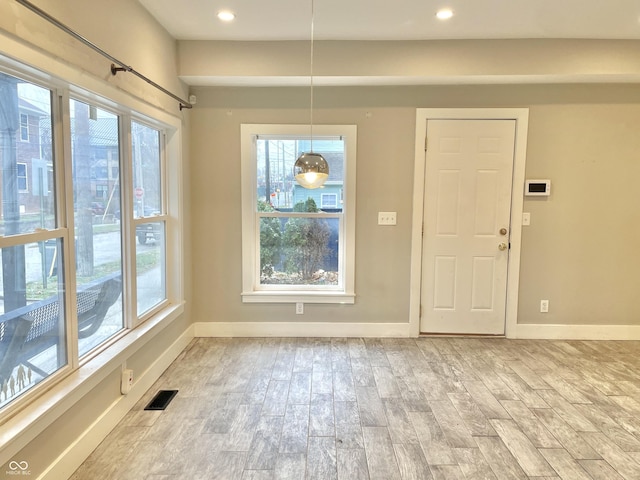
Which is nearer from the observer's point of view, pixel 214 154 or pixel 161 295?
pixel 161 295

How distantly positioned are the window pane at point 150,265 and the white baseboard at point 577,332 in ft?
11.0

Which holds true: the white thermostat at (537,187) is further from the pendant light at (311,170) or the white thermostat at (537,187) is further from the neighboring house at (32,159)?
the neighboring house at (32,159)

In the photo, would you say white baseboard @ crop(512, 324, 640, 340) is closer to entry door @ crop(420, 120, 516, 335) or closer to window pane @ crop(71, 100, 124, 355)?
entry door @ crop(420, 120, 516, 335)

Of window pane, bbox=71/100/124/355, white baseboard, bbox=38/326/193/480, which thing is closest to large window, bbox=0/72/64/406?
window pane, bbox=71/100/124/355

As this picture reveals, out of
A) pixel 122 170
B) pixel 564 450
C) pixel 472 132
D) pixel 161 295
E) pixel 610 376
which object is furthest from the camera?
pixel 472 132

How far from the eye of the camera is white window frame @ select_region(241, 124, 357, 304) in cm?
360

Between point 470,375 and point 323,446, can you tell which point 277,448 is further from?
point 470,375

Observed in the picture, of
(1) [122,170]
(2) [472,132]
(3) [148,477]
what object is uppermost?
(2) [472,132]

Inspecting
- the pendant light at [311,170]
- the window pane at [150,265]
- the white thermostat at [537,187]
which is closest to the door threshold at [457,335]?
the white thermostat at [537,187]

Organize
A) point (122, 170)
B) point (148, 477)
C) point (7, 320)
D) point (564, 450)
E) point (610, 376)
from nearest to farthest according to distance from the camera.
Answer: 1. point (7, 320)
2. point (148, 477)
3. point (564, 450)
4. point (122, 170)
5. point (610, 376)

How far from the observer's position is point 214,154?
12.0ft

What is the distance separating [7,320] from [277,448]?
1.44 meters

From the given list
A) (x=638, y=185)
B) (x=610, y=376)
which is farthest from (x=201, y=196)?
(x=638, y=185)

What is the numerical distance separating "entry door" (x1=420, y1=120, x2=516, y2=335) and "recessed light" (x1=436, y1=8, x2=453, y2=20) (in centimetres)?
95
